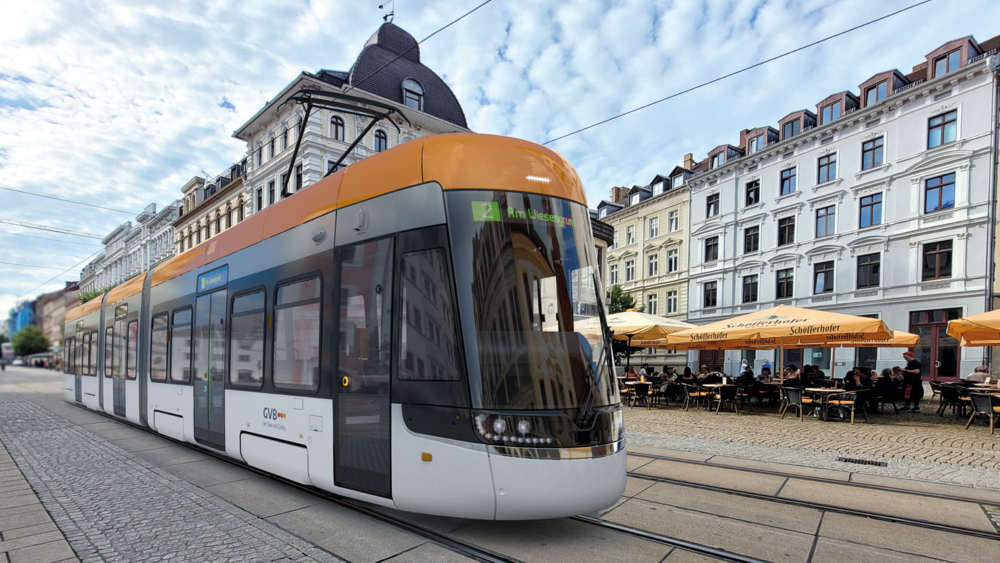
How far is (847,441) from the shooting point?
9773 mm

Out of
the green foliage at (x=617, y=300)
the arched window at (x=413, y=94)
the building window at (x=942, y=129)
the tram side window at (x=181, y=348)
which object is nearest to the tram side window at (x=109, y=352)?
the tram side window at (x=181, y=348)

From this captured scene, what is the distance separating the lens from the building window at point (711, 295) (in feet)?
119

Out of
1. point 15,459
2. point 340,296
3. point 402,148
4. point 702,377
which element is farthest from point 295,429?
point 702,377

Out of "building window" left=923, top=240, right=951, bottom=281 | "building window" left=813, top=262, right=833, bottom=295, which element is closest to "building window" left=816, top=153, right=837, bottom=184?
"building window" left=813, top=262, right=833, bottom=295

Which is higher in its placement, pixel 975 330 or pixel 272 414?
pixel 975 330

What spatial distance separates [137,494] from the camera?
19.8 feet

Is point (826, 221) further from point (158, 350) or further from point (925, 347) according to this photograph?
point (158, 350)

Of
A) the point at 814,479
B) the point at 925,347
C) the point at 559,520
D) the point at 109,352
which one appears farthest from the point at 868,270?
the point at 109,352

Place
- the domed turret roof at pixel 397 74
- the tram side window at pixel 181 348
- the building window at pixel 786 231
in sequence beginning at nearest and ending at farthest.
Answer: the tram side window at pixel 181 348 → the building window at pixel 786 231 → the domed turret roof at pixel 397 74

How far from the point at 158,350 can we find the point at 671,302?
1410 inches

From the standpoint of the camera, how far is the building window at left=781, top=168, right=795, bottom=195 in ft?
105

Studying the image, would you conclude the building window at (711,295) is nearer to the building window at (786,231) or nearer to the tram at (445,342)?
the building window at (786,231)

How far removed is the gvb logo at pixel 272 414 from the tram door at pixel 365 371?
1.14 metres

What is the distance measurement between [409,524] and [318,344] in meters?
1.88
